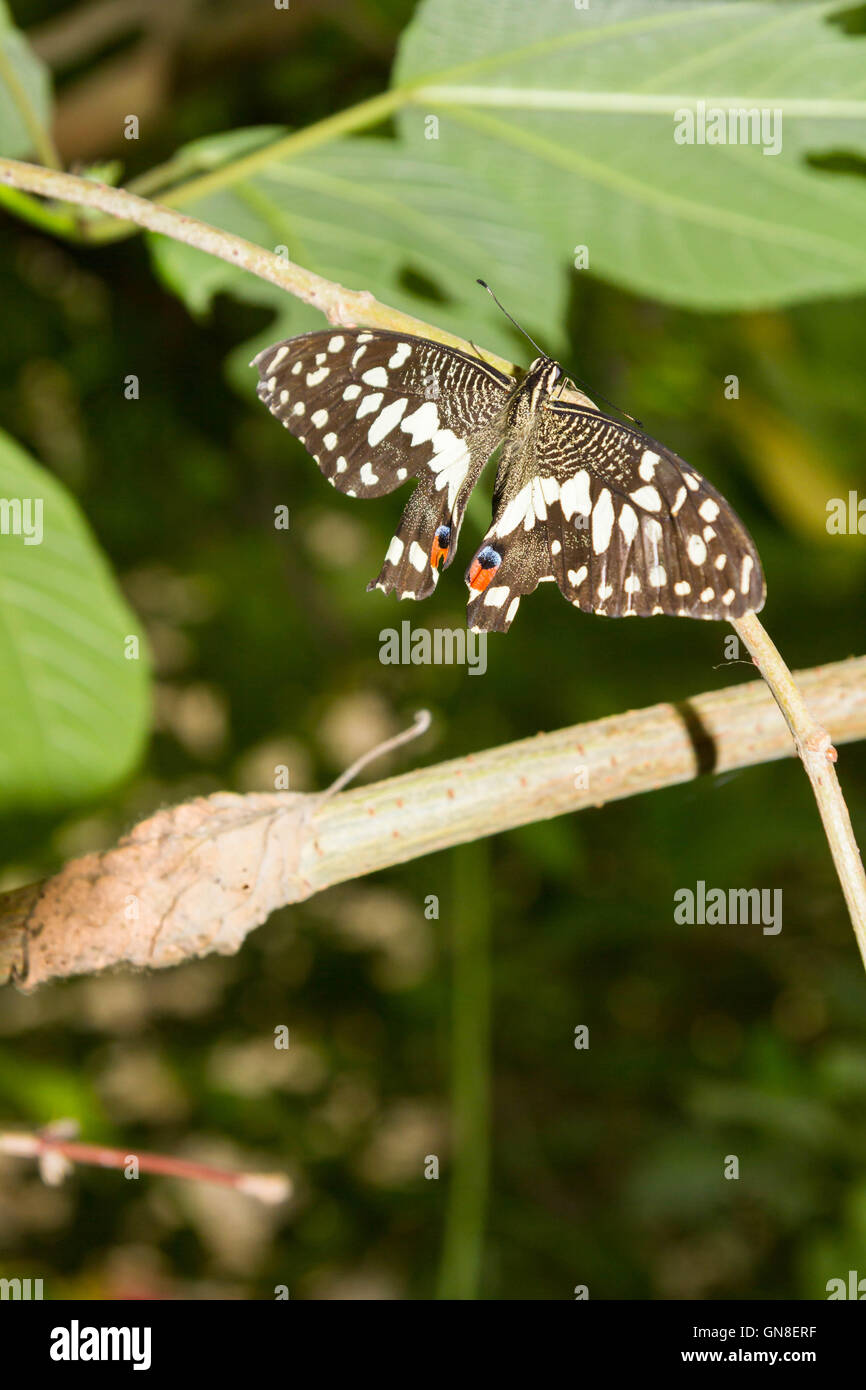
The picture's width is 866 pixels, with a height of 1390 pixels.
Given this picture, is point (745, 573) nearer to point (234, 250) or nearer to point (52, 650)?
point (234, 250)

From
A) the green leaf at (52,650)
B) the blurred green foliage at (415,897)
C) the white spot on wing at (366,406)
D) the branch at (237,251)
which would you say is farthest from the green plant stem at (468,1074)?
the branch at (237,251)

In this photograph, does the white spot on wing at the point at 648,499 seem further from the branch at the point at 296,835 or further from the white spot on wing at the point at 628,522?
the branch at the point at 296,835

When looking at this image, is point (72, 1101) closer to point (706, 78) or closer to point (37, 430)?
point (37, 430)

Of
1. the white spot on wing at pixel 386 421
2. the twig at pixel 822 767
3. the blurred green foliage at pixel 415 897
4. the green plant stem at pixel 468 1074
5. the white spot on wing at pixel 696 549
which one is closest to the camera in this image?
the twig at pixel 822 767

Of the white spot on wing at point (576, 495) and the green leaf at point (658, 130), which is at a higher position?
the green leaf at point (658, 130)

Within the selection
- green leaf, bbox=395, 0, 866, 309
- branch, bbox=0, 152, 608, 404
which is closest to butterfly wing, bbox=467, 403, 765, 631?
branch, bbox=0, 152, 608, 404

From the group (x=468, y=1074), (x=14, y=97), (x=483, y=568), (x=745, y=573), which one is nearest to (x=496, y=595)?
(x=483, y=568)

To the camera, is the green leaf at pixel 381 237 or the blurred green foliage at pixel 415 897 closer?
the green leaf at pixel 381 237
